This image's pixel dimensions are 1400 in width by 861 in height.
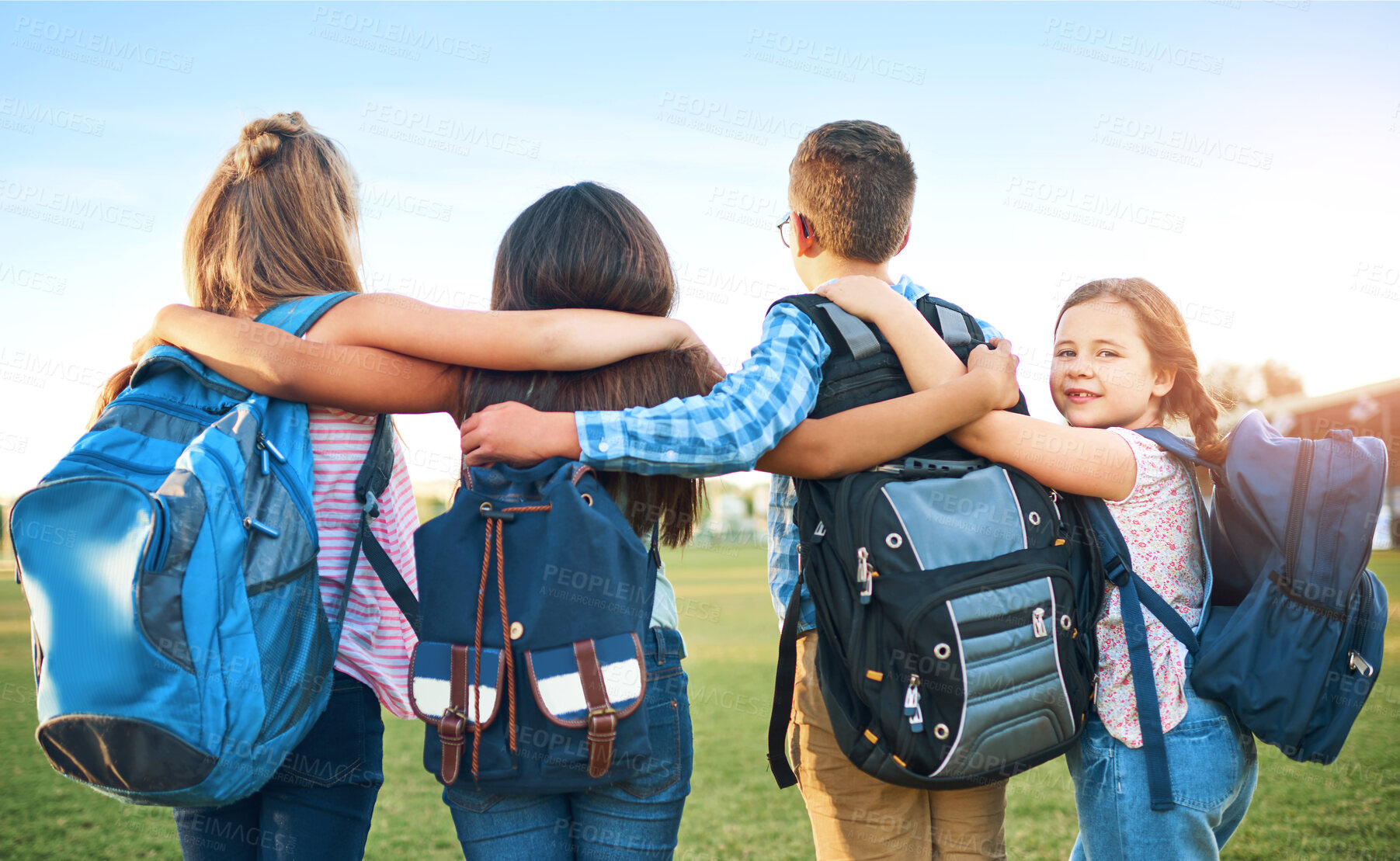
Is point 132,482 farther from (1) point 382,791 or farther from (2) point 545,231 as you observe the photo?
(1) point 382,791

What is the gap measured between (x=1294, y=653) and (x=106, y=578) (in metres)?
2.17

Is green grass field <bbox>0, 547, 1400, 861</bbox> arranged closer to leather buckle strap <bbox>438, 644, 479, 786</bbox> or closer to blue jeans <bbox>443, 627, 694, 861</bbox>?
blue jeans <bbox>443, 627, 694, 861</bbox>

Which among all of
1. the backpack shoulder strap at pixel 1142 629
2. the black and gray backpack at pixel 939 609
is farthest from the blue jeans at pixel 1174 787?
the black and gray backpack at pixel 939 609

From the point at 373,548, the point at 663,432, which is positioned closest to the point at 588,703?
the point at 663,432

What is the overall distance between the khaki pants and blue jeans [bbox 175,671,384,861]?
2.84 feet

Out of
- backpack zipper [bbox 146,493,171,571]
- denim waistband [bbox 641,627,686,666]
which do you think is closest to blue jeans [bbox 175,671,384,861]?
backpack zipper [bbox 146,493,171,571]

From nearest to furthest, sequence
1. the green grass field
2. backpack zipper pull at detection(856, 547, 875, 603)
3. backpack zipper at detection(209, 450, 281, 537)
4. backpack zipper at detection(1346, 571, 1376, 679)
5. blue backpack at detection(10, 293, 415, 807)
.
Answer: blue backpack at detection(10, 293, 415, 807) → backpack zipper at detection(209, 450, 281, 537) → backpack zipper pull at detection(856, 547, 875, 603) → backpack zipper at detection(1346, 571, 1376, 679) → the green grass field

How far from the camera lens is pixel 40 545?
1479 millimetres

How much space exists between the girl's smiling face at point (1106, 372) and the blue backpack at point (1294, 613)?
284 mm

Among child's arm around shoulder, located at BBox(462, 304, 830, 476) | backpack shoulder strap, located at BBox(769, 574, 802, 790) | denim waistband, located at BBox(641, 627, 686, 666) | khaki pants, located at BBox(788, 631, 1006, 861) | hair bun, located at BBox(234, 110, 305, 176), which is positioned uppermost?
hair bun, located at BBox(234, 110, 305, 176)

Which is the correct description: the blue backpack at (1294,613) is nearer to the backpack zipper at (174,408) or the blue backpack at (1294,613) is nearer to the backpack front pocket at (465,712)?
the backpack front pocket at (465,712)

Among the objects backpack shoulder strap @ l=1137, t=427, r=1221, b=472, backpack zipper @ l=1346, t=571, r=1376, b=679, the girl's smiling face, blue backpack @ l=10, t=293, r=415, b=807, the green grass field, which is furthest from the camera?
the green grass field

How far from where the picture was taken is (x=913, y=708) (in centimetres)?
→ 164

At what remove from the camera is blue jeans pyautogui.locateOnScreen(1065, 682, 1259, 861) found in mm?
1734
